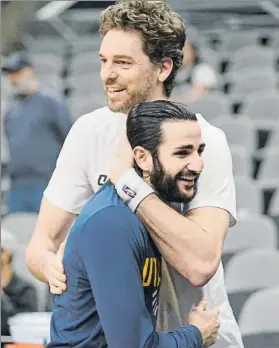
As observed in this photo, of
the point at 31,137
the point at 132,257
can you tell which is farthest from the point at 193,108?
the point at 132,257

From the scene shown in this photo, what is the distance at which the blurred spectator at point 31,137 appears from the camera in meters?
5.41

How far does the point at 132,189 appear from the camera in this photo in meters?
1.90

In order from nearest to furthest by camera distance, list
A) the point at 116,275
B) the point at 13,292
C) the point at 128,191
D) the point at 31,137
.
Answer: the point at 116,275 → the point at 128,191 → the point at 13,292 → the point at 31,137

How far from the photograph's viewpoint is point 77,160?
2312 millimetres

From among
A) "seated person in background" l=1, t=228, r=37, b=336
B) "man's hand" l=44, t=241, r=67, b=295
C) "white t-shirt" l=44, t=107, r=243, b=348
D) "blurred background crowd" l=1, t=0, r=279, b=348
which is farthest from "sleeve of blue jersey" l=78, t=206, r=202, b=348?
"seated person in background" l=1, t=228, r=37, b=336

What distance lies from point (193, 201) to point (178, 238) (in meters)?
0.18

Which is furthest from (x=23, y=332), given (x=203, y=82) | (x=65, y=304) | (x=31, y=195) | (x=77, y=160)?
(x=203, y=82)

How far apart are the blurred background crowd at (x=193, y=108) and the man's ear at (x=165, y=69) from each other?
96 cm

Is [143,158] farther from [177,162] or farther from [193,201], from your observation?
[193,201]

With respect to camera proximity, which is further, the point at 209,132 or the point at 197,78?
the point at 197,78

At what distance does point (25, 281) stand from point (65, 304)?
213 cm

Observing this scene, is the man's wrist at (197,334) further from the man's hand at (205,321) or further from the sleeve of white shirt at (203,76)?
the sleeve of white shirt at (203,76)

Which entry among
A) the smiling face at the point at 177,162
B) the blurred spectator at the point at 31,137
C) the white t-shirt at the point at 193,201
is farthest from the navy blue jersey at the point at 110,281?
the blurred spectator at the point at 31,137

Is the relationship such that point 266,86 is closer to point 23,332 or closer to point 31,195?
point 31,195
